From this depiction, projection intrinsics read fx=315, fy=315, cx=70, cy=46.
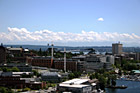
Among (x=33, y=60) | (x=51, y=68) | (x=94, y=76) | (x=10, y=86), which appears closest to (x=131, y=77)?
(x=94, y=76)

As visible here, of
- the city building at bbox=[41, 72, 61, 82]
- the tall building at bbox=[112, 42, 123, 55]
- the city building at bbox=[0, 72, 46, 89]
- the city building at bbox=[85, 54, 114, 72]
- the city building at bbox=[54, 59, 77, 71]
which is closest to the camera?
the city building at bbox=[0, 72, 46, 89]

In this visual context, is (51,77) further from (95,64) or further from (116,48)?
(116,48)

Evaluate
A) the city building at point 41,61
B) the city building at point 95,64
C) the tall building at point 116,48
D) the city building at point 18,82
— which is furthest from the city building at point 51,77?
the tall building at point 116,48

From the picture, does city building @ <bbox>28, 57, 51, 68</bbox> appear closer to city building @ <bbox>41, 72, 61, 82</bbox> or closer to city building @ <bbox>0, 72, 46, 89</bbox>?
city building @ <bbox>41, 72, 61, 82</bbox>

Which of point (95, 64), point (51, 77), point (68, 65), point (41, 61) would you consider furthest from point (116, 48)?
point (51, 77)

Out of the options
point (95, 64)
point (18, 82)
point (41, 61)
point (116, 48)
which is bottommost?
point (18, 82)

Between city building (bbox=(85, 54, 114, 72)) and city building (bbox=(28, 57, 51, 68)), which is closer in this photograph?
city building (bbox=(28, 57, 51, 68))

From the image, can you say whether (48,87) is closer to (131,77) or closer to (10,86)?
(10,86)

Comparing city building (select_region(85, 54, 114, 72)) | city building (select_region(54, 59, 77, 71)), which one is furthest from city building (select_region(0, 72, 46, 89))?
city building (select_region(85, 54, 114, 72))

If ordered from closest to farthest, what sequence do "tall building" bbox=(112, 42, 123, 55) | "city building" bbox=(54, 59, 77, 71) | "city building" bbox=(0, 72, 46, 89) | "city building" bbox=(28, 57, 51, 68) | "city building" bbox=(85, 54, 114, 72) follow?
"city building" bbox=(0, 72, 46, 89) → "city building" bbox=(54, 59, 77, 71) → "city building" bbox=(28, 57, 51, 68) → "city building" bbox=(85, 54, 114, 72) → "tall building" bbox=(112, 42, 123, 55)

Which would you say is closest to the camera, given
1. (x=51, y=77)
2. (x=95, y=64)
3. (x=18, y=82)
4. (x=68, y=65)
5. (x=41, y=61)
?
(x=18, y=82)

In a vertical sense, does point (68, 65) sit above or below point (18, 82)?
above

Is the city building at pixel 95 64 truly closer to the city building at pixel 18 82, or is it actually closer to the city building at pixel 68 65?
the city building at pixel 68 65

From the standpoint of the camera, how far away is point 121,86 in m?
24.7
